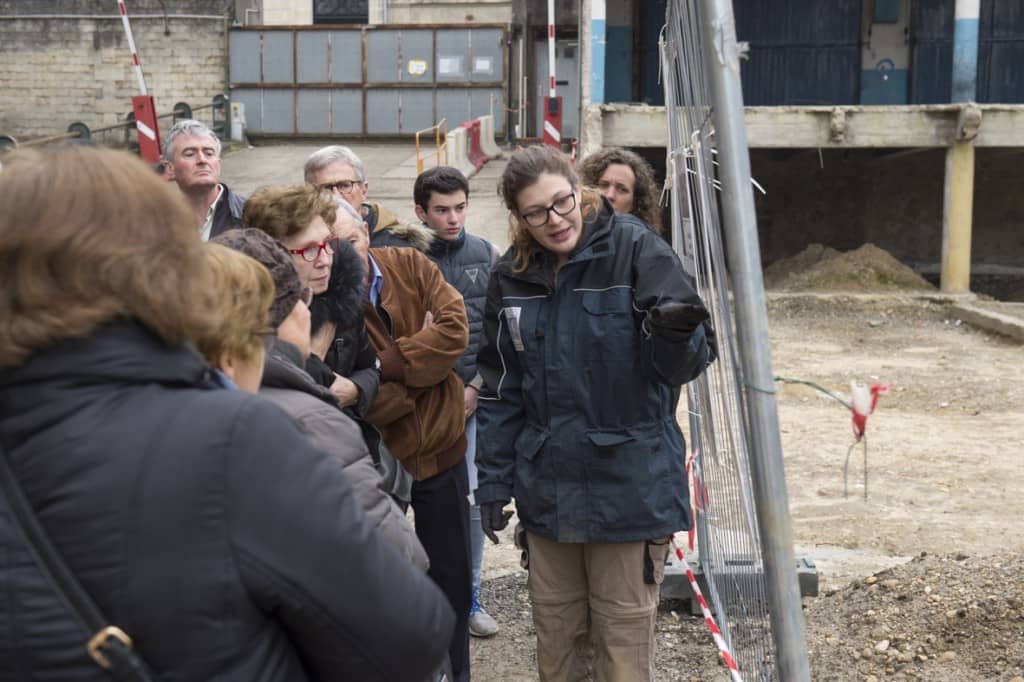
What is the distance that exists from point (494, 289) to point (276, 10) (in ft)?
80.7

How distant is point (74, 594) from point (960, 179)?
48.0 feet

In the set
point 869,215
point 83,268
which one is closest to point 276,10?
point 869,215

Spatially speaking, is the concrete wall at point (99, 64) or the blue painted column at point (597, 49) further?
the concrete wall at point (99, 64)

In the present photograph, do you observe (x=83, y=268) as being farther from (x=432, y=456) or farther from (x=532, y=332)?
(x=432, y=456)

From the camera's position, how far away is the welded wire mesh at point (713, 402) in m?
2.96

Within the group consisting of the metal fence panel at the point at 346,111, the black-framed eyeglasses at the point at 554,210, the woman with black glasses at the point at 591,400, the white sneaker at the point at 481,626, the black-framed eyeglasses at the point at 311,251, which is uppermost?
the metal fence panel at the point at 346,111

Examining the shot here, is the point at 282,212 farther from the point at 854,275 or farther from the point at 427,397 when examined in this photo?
the point at 854,275

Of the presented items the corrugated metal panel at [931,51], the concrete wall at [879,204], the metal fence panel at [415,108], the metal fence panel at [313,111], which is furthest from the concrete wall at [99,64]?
the corrugated metal panel at [931,51]

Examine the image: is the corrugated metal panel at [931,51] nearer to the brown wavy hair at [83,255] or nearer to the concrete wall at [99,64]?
the concrete wall at [99,64]

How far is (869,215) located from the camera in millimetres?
17922

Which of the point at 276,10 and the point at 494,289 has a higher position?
the point at 276,10

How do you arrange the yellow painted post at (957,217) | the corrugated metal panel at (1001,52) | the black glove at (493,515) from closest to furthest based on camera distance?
the black glove at (493,515) → the yellow painted post at (957,217) → the corrugated metal panel at (1001,52)

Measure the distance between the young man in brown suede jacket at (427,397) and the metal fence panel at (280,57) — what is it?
2053 cm

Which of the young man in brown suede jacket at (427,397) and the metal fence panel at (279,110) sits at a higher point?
the metal fence panel at (279,110)
